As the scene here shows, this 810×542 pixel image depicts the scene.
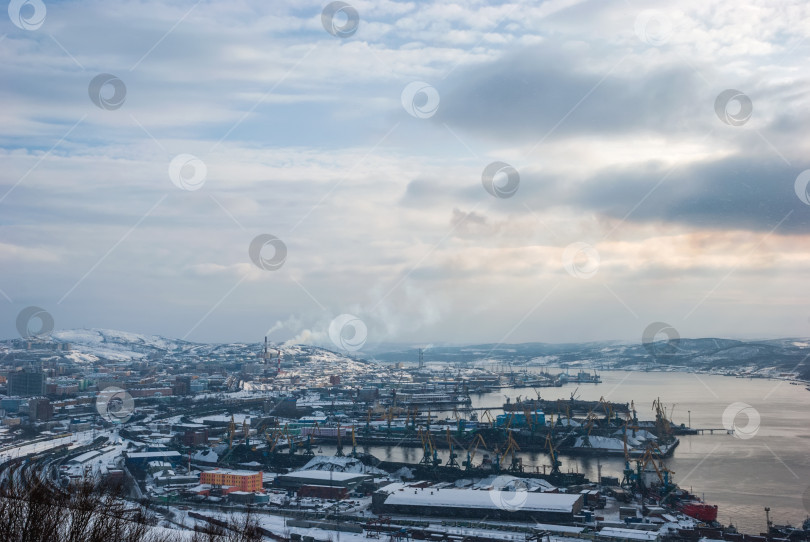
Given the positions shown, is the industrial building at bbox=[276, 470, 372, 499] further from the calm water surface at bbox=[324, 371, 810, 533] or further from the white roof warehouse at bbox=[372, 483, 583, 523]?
the calm water surface at bbox=[324, 371, 810, 533]

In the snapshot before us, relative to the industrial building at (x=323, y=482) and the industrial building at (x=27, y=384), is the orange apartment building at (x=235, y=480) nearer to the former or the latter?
the industrial building at (x=323, y=482)

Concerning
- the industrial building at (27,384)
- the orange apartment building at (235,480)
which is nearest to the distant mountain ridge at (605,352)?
the industrial building at (27,384)

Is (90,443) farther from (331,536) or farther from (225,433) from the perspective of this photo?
(331,536)

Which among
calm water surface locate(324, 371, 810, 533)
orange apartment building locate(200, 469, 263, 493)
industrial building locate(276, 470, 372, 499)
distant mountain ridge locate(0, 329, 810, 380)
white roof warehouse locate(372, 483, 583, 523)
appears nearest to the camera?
white roof warehouse locate(372, 483, 583, 523)

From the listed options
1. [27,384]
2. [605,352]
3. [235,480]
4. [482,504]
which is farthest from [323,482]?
[605,352]

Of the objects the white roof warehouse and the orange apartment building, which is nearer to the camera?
the white roof warehouse

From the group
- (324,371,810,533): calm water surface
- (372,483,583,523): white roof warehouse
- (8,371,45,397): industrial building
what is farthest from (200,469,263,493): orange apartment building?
(8,371,45,397): industrial building
